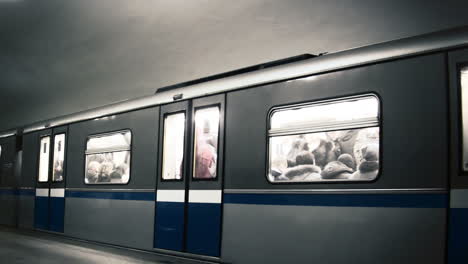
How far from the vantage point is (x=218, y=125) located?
25.1 feet

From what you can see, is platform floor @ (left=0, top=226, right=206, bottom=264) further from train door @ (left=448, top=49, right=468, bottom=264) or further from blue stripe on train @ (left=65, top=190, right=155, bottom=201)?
train door @ (left=448, top=49, right=468, bottom=264)

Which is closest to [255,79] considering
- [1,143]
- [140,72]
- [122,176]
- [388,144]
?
[388,144]

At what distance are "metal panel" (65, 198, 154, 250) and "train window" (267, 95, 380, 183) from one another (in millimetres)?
3054

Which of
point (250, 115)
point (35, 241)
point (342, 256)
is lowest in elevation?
point (35, 241)

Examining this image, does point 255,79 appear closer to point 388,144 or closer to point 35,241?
point 388,144

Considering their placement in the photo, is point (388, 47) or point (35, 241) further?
point (35, 241)

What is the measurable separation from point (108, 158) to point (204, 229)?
3.20m

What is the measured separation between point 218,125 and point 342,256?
2741 mm

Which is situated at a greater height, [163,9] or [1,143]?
[163,9]

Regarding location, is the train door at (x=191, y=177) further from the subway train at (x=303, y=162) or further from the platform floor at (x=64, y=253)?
the platform floor at (x=64, y=253)

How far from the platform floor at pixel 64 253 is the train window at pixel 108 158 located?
1.26m

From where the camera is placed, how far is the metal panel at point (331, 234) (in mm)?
5148

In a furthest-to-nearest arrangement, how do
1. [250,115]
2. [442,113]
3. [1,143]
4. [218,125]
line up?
[1,143] < [218,125] < [250,115] < [442,113]

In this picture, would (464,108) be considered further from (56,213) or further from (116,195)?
(56,213)
